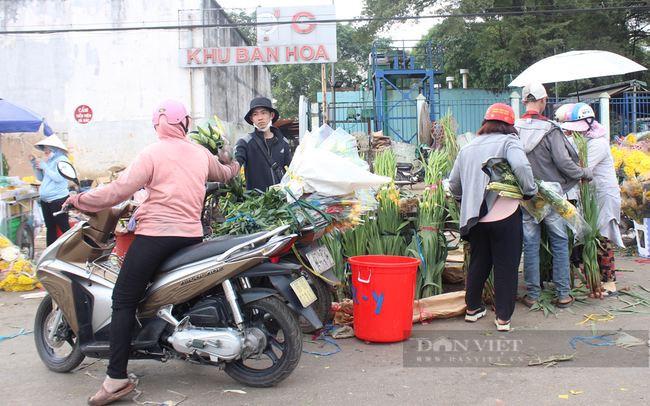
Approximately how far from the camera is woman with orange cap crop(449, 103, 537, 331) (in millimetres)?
3750

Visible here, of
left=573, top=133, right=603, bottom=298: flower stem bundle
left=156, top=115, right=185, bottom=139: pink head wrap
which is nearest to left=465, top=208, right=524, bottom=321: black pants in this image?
left=573, top=133, right=603, bottom=298: flower stem bundle

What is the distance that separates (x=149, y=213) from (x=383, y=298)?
174cm

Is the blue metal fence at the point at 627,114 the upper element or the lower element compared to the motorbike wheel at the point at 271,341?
upper

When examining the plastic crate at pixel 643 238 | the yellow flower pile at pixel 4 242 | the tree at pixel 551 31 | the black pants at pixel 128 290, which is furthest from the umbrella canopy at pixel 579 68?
the tree at pixel 551 31

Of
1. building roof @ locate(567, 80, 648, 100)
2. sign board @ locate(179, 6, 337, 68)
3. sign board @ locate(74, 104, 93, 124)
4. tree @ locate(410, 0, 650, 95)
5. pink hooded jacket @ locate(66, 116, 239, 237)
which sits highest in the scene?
tree @ locate(410, 0, 650, 95)

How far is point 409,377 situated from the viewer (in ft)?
10.2

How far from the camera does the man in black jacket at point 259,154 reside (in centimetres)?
436

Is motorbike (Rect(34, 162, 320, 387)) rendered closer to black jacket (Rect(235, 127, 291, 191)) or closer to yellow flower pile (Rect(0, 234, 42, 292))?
black jacket (Rect(235, 127, 291, 191))

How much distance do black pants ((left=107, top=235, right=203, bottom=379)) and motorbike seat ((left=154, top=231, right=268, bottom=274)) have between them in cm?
9

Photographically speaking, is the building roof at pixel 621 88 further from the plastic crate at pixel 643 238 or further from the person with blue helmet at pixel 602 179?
the person with blue helmet at pixel 602 179

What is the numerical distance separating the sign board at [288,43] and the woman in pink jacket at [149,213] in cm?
1321

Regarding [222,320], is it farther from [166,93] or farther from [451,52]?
[451,52]

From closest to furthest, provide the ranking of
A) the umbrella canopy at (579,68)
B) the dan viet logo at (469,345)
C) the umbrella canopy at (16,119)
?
the dan viet logo at (469,345), the umbrella canopy at (579,68), the umbrella canopy at (16,119)

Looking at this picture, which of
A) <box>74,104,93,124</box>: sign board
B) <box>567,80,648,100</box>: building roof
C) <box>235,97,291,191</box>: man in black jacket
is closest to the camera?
<box>235,97,291,191</box>: man in black jacket
